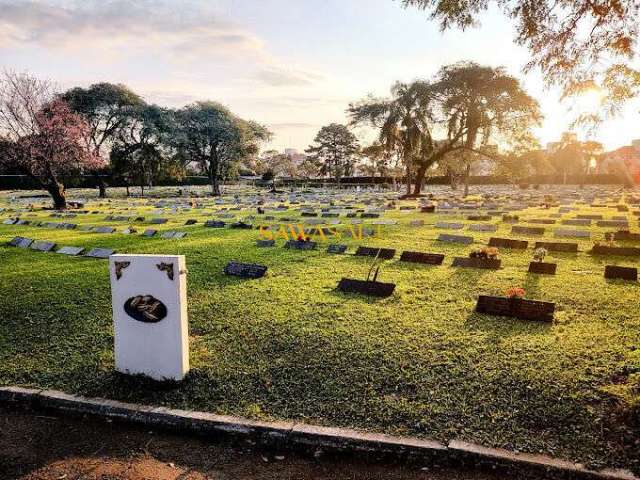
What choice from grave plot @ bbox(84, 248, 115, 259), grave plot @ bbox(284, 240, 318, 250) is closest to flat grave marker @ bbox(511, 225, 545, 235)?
grave plot @ bbox(284, 240, 318, 250)

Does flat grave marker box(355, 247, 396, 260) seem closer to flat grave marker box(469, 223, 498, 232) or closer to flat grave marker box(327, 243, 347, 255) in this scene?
flat grave marker box(327, 243, 347, 255)

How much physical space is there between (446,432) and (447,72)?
30.6m

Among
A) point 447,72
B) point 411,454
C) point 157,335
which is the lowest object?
point 411,454

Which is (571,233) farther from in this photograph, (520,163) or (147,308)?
(520,163)

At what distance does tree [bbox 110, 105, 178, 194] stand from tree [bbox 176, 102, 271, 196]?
1293 millimetres

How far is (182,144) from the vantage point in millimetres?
40812

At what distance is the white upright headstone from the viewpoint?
4.09 meters

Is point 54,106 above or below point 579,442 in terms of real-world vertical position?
above

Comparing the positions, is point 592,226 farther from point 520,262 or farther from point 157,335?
point 157,335

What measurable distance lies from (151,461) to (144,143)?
4290cm

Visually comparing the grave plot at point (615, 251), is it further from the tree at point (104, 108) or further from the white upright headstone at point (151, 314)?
the tree at point (104, 108)

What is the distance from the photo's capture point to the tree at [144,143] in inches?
1596

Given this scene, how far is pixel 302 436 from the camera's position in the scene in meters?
3.39

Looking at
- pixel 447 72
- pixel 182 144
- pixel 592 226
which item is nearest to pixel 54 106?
pixel 182 144
